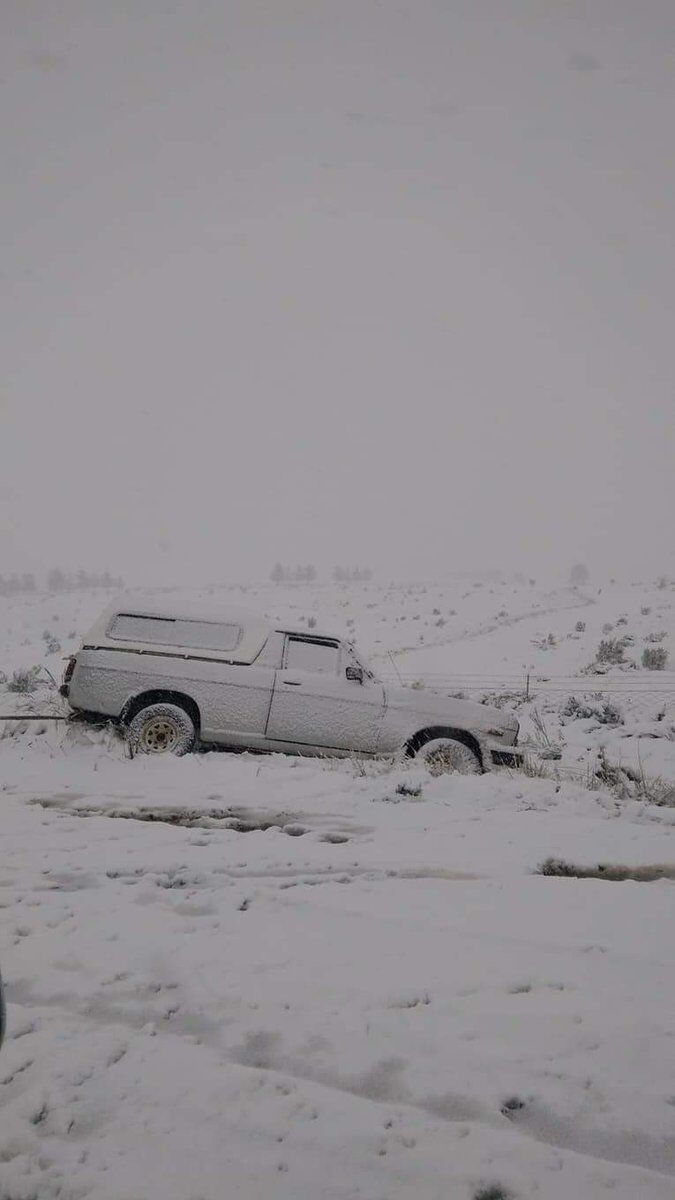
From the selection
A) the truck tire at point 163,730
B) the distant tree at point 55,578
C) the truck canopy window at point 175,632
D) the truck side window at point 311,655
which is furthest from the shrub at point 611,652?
the distant tree at point 55,578

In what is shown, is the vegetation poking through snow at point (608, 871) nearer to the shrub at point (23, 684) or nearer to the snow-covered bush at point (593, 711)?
the snow-covered bush at point (593, 711)

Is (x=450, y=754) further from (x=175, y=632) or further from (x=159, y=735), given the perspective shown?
(x=175, y=632)

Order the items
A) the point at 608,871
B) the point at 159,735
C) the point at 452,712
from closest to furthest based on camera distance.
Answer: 1. the point at 608,871
2. the point at 159,735
3. the point at 452,712

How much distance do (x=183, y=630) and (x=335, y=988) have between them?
5.00 metres

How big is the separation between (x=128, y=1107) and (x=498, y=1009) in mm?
1349

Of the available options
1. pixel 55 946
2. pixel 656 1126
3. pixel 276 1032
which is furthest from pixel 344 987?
pixel 55 946

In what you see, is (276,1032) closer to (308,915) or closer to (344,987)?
(344,987)

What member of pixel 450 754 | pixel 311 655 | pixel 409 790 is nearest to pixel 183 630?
pixel 311 655

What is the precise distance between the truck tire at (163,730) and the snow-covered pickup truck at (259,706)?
1 centimetres

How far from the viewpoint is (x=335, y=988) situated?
7.34 ft

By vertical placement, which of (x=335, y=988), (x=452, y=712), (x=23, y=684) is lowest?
(x=23, y=684)

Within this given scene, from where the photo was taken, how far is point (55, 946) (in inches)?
97.7

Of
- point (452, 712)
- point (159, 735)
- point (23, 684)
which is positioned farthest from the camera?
point (23, 684)

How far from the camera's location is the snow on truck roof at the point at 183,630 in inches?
258
